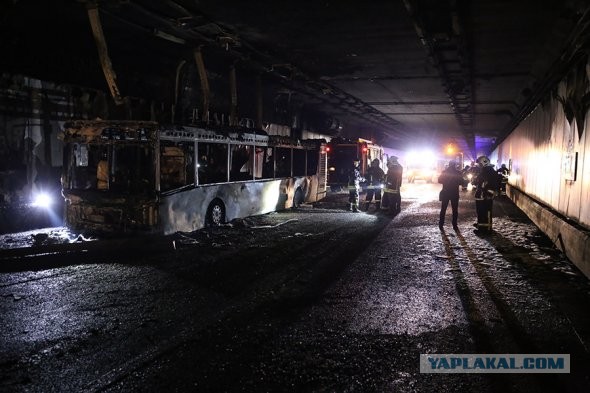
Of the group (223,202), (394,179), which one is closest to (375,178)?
(394,179)

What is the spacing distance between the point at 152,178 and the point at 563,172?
29.8ft

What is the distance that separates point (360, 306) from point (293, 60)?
10540 millimetres

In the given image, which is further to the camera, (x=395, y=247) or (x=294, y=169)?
(x=294, y=169)

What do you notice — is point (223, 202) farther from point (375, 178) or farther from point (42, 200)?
point (375, 178)

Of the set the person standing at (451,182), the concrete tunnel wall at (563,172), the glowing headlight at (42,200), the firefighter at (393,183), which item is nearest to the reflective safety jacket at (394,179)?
the firefighter at (393,183)

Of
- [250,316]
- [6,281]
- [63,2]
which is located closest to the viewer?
[250,316]

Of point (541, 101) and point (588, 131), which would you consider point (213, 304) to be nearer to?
point (588, 131)

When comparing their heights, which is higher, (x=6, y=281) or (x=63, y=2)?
(x=63, y=2)

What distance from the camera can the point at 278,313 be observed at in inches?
201

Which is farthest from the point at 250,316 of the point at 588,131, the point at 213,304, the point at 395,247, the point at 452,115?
the point at 452,115

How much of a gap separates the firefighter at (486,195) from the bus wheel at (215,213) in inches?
262

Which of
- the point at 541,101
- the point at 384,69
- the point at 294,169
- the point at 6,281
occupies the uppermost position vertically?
the point at 384,69

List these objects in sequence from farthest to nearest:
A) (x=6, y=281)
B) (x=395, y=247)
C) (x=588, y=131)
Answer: (x=395, y=247), (x=588, y=131), (x=6, y=281)

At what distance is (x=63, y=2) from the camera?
31.9ft
